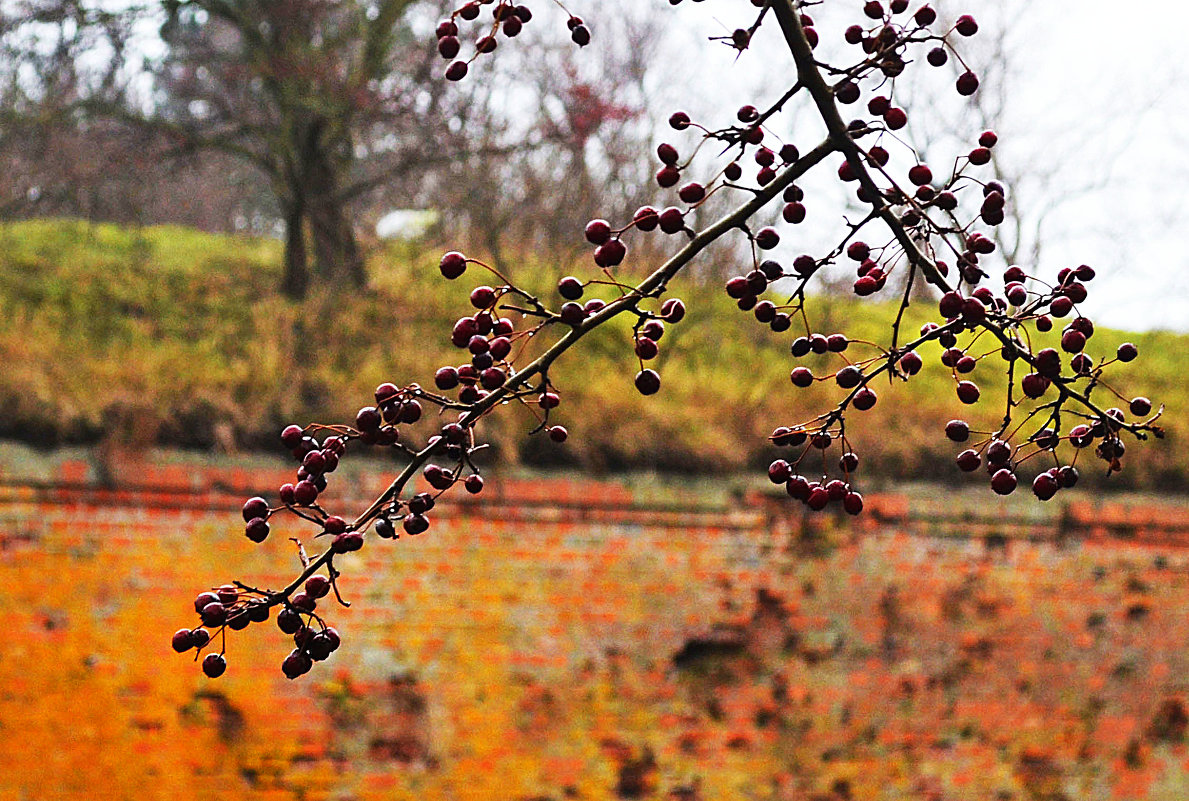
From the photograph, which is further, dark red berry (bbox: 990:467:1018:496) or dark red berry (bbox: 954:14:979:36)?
dark red berry (bbox: 954:14:979:36)

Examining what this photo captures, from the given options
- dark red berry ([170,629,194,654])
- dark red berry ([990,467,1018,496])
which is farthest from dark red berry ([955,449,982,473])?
dark red berry ([170,629,194,654])

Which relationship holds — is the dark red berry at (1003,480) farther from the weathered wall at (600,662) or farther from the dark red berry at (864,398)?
the weathered wall at (600,662)

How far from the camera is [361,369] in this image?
6.43m

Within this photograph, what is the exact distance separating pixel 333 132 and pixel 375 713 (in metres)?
3.94

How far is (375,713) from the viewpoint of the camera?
18.0 feet

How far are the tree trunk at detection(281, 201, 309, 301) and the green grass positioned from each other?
14 centimetres

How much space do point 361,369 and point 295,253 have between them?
170 cm

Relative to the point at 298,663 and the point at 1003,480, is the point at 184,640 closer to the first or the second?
the point at 298,663

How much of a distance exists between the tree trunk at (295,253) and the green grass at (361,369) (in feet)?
0.46

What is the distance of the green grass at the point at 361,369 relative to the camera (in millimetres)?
5785

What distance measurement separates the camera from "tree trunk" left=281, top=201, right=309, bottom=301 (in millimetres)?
7672

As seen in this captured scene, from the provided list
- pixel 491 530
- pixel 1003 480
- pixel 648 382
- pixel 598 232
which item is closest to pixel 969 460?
pixel 1003 480

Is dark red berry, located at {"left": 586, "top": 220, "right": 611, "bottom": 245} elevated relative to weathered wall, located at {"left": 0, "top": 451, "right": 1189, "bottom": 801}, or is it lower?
elevated

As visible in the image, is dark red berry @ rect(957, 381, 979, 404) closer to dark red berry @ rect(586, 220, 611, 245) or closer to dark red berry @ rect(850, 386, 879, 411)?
dark red berry @ rect(850, 386, 879, 411)
